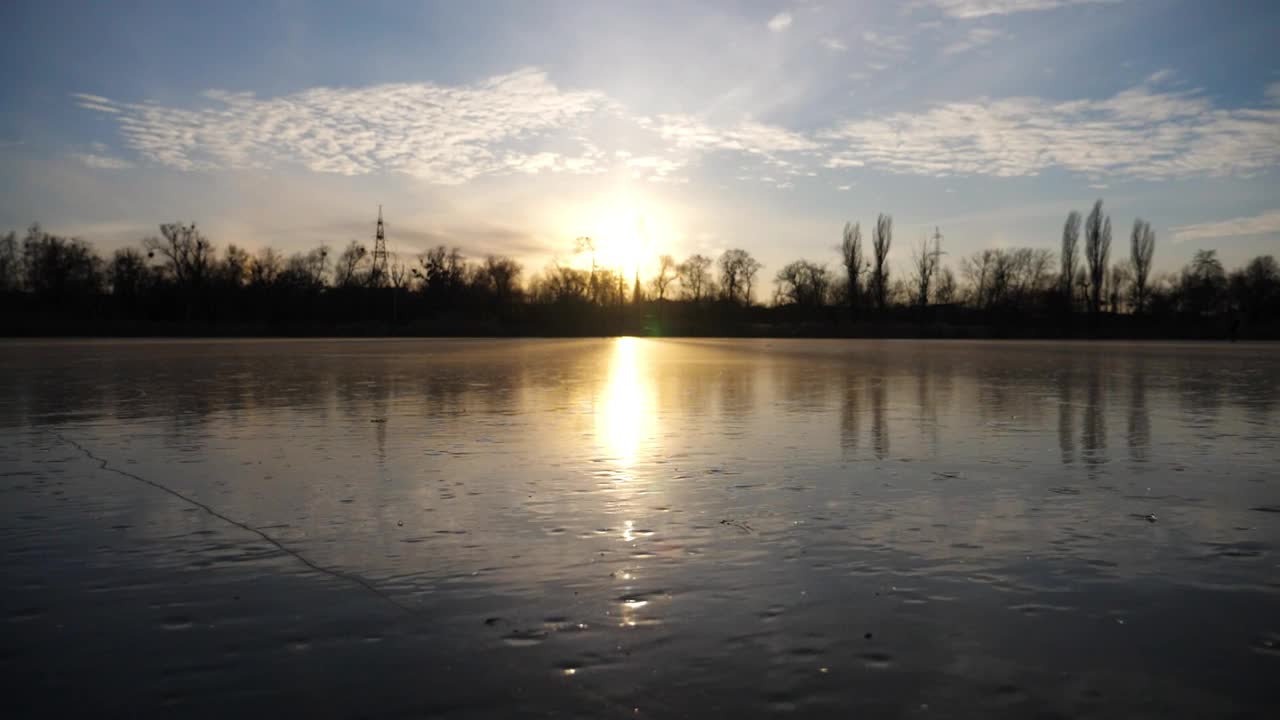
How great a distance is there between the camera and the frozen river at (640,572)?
8.84ft

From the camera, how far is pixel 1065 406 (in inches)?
468

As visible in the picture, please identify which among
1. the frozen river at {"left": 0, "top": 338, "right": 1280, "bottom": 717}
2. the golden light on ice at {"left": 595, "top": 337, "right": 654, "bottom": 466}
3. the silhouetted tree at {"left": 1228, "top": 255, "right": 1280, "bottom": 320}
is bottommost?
the frozen river at {"left": 0, "top": 338, "right": 1280, "bottom": 717}

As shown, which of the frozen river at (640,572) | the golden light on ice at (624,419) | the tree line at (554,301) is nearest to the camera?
the frozen river at (640,572)

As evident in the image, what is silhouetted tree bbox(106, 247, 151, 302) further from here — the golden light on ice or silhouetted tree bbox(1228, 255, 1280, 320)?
silhouetted tree bbox(1228, 255, 1280, 320)

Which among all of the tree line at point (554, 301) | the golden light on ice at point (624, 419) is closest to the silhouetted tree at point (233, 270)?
the tree line at point (554, 301)

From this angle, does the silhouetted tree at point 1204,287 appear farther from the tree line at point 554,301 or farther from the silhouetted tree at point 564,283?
the silhouetted tree at point 564,283

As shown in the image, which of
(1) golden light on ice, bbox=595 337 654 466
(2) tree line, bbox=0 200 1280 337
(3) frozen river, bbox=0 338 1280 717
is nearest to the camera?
(3) frozen river, bbox=0 338 1280 717

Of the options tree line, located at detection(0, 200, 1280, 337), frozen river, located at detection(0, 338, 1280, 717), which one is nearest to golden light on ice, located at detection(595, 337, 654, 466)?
frozen river, located at detection(0, 338, 1280, 717)

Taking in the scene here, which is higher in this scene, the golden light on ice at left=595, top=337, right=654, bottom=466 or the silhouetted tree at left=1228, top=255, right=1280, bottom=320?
the silhouetted tree at left=1228, top=255, right=1280, bottom=320

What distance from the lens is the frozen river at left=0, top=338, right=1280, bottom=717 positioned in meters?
2.70

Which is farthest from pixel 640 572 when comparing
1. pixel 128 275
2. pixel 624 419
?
pixel 128 275

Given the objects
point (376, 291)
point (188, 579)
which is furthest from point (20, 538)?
point (376, 291)

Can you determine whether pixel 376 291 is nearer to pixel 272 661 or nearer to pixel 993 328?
pixel 993 328

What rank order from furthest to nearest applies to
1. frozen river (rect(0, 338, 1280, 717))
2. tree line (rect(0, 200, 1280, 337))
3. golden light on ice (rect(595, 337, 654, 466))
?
tree line (rect(0, 200, 1280, 337)), golden light on ice (rect(595, 337, 654, 466)), frozen river (rect(0, 338, 1280, 717))
